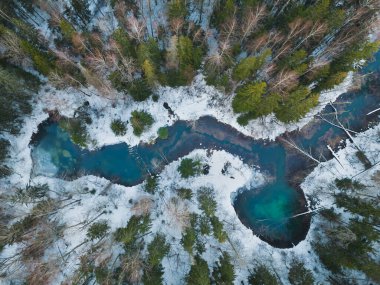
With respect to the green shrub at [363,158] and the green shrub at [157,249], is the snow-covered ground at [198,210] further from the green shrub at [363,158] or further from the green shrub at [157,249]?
the green shrub at [157,249]

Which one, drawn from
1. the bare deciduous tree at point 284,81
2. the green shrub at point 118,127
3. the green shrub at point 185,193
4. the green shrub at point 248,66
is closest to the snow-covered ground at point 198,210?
the green shrub at point 185,193

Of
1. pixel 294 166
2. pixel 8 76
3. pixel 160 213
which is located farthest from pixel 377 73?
pixel 8 76

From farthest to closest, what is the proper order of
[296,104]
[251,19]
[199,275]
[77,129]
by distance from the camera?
1. [77,129]
2. [296,104]
3. [199,275]
4. [251,19]

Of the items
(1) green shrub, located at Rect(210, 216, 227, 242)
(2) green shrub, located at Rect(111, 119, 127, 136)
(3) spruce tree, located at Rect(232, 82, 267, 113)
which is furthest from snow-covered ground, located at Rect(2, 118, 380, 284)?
(3) spruce tree, located at Rect(232, 82, 267, 113)

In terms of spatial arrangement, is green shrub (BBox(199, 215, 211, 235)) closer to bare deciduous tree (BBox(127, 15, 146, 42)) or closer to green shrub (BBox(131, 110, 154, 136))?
green shrub (BBox(131, 110, 154, 136))

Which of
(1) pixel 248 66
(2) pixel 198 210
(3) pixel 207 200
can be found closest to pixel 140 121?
(3) pixel 207 200

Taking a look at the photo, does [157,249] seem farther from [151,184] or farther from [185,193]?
[151,184]
